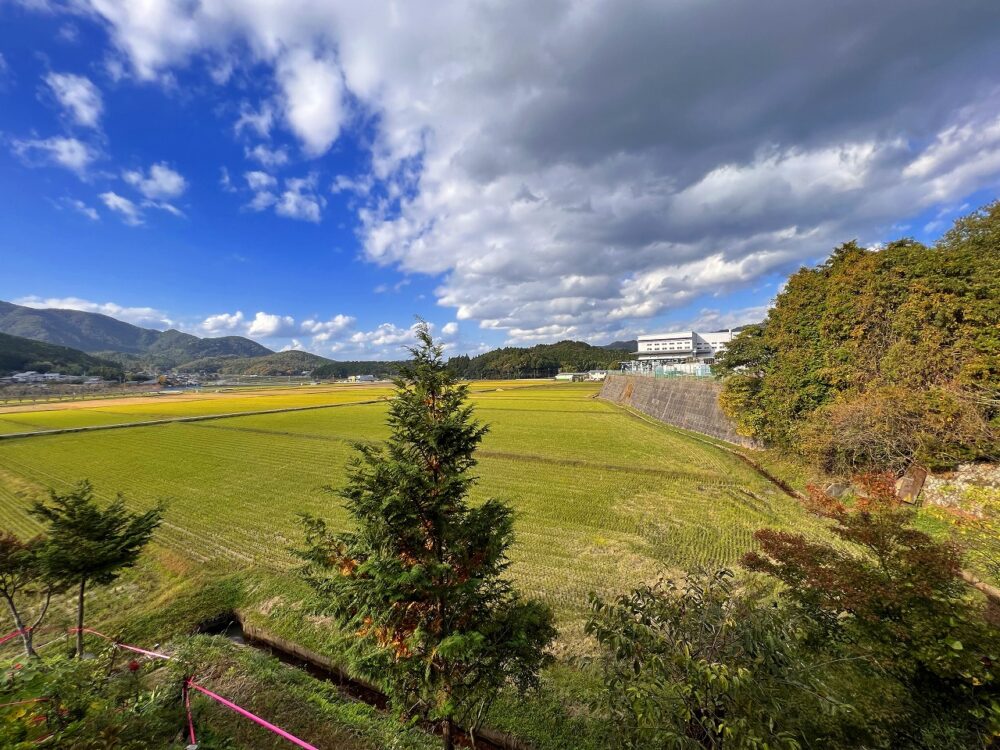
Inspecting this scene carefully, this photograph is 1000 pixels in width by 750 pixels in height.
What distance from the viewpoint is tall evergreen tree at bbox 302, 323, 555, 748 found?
539 centimetres

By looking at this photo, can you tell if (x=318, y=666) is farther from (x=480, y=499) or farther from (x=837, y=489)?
(x=837, y=489)

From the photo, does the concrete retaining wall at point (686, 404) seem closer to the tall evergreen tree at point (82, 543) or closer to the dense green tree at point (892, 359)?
the dense green tree at point (892, 359)

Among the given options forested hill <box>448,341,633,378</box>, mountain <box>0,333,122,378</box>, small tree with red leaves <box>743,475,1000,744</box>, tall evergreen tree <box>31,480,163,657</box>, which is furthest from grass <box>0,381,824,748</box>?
mountain <box>0,333,122,378</box>

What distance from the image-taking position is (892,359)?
17.0 meters

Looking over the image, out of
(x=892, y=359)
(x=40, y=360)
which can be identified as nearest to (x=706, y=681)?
(x=892, y=359)

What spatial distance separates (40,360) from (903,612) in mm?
242962

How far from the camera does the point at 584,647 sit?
945 cm

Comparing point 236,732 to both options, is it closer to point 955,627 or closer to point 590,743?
point 590,743

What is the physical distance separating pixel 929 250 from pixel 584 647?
2495 centimetres

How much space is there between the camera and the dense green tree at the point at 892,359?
14844 mm

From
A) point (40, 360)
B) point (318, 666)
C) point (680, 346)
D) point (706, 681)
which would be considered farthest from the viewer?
point (40, 360)

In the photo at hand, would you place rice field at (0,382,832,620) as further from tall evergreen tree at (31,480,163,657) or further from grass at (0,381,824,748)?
tall evergreen tree at (31,480,163,657)

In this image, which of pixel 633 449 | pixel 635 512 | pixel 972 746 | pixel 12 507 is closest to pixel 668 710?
pixel 972 746

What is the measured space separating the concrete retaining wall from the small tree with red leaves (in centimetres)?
2719
